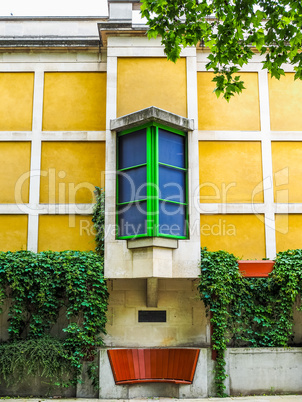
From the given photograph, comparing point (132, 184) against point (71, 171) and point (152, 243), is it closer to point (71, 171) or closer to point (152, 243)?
point (152, 243)

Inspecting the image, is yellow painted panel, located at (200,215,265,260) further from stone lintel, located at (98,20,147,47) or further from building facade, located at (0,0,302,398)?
stone lintel, located at (98,20,147,47)

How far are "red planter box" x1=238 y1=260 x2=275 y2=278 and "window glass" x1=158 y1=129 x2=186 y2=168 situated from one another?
2.79 meters

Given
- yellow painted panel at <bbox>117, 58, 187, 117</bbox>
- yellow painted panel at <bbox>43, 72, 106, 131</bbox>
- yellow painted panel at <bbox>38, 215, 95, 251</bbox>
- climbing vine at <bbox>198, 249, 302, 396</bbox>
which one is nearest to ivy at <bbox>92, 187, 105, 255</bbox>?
yellow painted panel at <bbox>38, 215, 95, 251</bbox>

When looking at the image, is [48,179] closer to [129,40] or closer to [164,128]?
[164,128]

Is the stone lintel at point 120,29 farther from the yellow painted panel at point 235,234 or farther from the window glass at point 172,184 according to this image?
the yellow painted panel at point 235,234

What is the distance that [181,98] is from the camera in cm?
1200

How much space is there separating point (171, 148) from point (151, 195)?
1374 mm

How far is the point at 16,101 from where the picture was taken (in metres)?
12.6

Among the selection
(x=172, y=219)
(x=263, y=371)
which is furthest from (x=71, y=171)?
(x=263, y=371)

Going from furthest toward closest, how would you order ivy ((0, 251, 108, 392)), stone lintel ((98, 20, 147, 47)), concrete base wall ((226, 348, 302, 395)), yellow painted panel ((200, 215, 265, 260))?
stone lintel ((98, 20, 147, 47)), yellow painted panel ((200, 215, 265, 260)), concrete base wall ((226, 348, 302, 395)), ivy ((0, 251, 108, 392))

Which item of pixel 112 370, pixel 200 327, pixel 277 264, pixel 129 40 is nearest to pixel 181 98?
pixel 129 40

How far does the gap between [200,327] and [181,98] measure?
18.8 feet

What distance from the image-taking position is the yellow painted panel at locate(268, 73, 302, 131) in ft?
41.6

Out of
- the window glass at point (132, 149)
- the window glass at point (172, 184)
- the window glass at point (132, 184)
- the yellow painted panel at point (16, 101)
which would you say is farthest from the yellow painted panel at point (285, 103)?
the yellow painted panel at point (16, 101)
